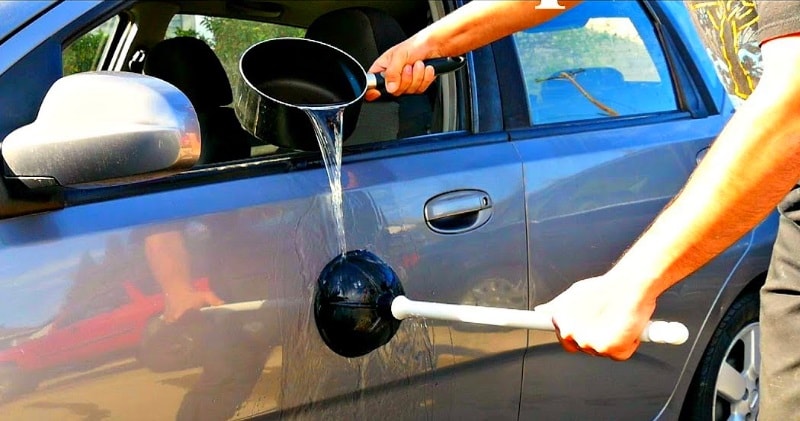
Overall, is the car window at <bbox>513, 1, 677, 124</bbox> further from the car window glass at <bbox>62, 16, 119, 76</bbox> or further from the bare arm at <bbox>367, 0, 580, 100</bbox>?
the car window glass at <bbox>62, 16, 119, 76</bbox>

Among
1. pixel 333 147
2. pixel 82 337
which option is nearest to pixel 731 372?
pixel 333 147

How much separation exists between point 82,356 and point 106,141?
0.36 metres

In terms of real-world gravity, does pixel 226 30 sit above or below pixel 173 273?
below

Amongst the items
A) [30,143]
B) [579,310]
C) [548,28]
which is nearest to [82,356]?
[30,143]

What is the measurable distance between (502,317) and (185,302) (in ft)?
1.94

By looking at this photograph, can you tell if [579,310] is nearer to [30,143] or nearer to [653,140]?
[30,143]

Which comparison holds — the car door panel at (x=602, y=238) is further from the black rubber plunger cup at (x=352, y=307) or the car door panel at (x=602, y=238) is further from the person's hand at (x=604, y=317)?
the person's hand at (x=604, y=317)

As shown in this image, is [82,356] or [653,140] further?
[653,140]

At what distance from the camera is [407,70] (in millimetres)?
2330

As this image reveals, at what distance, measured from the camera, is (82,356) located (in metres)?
1.61

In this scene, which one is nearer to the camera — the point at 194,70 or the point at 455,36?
the point at 455,36

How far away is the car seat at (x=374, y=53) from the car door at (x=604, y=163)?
1.22 feet

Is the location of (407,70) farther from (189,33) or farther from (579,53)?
(189,33)

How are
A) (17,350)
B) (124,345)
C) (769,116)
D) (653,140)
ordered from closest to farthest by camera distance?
(769,116)
(17,350)
(124,345)
(653,140)
